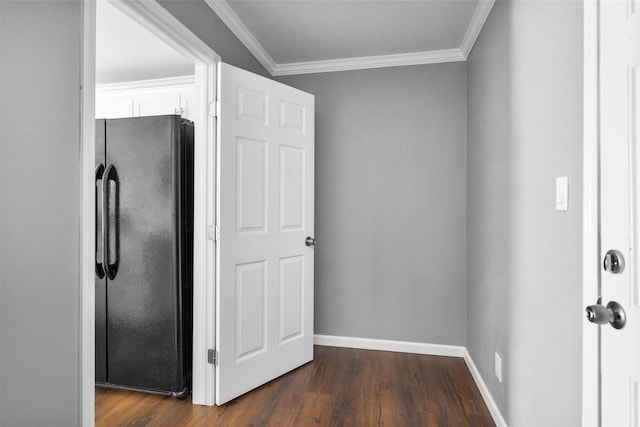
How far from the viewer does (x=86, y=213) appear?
1305mm

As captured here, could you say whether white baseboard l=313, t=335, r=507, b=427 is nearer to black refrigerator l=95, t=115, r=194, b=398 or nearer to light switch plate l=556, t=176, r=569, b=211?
black refrigerator l=95, t=115, r=194, b=398

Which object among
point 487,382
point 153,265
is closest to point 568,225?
point 487,382

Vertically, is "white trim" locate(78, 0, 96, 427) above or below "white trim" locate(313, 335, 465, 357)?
above

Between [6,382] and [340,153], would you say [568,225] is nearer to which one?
[6,382]

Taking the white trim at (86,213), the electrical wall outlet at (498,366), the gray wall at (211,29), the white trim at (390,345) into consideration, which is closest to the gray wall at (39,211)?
the white trim at (86,213)

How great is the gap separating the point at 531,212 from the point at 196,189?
5.86ft

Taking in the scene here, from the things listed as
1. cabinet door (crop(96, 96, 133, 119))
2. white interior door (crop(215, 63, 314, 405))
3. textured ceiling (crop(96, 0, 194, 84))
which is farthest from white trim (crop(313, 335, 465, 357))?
cabinet door (crop(96, 96, 133, 119))

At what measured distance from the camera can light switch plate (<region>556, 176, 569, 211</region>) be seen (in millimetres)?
1203

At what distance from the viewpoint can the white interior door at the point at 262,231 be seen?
218 cm

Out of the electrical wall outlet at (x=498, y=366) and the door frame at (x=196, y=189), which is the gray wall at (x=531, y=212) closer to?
the electrical wall outlet at (x=498, y=366)

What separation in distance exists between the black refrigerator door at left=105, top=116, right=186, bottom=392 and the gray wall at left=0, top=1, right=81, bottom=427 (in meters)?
0.98

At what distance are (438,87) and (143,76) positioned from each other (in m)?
2.69
